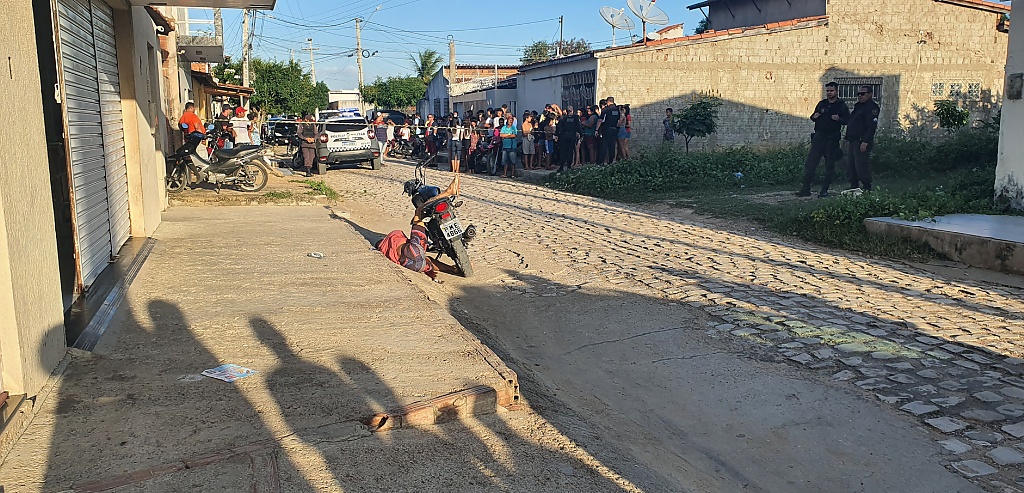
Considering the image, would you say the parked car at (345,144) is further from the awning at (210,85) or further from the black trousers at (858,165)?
the black trousers at (858,165)

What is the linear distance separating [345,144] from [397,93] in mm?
39312

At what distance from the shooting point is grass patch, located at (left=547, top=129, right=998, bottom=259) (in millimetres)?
9891

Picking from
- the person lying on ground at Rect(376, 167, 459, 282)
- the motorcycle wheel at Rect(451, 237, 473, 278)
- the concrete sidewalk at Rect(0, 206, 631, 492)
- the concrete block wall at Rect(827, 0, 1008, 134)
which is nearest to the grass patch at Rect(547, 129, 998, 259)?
the motorcycle wheel at Rect(451, 237, 473, 278)

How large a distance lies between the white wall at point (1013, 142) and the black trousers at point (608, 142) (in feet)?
33.3

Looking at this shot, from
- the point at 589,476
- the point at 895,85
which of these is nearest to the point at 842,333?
the point at 589,476

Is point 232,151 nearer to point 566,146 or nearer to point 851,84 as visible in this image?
point 566,146

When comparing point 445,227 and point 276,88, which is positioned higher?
point 276,88

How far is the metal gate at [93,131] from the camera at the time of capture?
5945 millimetres

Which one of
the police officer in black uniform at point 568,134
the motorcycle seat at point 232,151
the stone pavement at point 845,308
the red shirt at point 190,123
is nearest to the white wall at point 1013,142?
the stone pavement at point 845,308

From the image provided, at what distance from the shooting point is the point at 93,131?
22.5 ft

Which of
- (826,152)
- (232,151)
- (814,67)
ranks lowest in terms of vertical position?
(826,152)

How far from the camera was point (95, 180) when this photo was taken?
267 inches

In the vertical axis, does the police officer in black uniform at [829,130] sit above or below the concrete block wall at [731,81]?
below

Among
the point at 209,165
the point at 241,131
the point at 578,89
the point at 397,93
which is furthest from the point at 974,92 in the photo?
the point at 397,93
